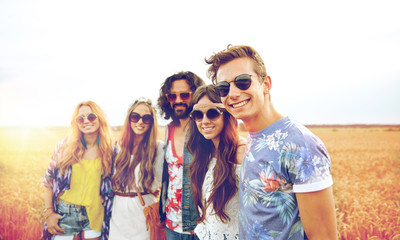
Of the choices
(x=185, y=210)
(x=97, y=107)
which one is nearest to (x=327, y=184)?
(x=185, y=210)

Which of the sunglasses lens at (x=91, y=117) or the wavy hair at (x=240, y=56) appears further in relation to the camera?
the sunglasses lens at (x=91, y=117)

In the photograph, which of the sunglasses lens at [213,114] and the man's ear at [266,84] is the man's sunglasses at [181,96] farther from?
the man's ear at [266,84]

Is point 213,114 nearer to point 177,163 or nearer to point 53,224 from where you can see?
point 177,163

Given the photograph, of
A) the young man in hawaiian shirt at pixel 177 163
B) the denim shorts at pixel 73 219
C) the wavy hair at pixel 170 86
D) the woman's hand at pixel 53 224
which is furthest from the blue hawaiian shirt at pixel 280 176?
the woman's hand at pixel 53 224

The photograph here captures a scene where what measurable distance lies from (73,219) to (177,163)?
6.22 feet

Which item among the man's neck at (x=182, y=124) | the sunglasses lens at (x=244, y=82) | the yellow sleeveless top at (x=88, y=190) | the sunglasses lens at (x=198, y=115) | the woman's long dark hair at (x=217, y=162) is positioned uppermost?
the sunglasses lens at (x=244, y=82)

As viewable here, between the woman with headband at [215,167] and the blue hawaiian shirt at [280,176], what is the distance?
0.52 metres

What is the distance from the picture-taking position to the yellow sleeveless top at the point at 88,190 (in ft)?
13.1

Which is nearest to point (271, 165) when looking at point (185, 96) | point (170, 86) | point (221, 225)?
point (221, 225)

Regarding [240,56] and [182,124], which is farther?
[182,124]

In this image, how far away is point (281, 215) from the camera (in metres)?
1.97

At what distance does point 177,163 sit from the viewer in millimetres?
3729

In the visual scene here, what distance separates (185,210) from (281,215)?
182 centimetres

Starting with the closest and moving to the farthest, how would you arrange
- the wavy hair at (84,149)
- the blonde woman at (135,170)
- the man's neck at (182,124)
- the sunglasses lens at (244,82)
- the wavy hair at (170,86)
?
the sunglasses lens at (244,82) → the blonde woman at (135,170) → the wavy hair at (84,149) → the man's neck at (182,124) → the wavy hair at (170,86)
